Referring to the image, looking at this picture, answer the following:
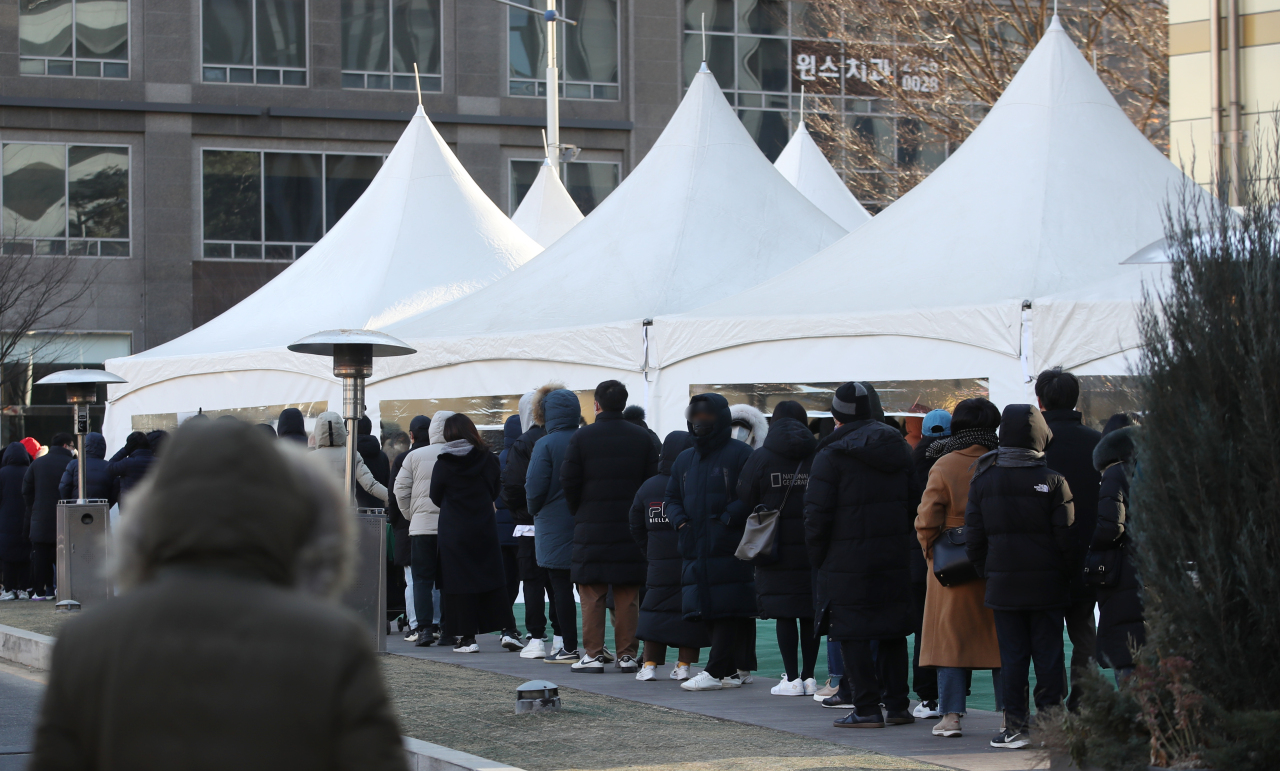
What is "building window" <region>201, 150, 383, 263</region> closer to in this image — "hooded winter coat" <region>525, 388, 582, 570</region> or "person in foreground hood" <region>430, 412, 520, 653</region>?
"person in foreground hood" <region>430, 412, 520, 653</region>

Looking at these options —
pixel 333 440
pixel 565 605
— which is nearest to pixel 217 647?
pixel 565 605

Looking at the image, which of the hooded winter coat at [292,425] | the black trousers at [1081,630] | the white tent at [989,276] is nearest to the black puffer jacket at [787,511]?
the black trousers at [1081,630]

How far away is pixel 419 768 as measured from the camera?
6.87 meters

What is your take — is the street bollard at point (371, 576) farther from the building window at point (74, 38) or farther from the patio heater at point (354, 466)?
the building window at point (74, 38)

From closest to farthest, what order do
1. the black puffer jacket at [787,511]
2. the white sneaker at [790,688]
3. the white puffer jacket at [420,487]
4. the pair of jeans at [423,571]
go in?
1. the black puffer jacket at [787,511]
2. the white sneaker at [790,688]
3. the white puffer jacket at [420,487]
4. the pair of jeans at [423,571]

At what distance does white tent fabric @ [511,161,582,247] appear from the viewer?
23750mm

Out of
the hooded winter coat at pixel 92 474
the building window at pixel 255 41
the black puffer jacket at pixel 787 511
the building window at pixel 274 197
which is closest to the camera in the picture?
the black puffer jacket at pixel 787 511

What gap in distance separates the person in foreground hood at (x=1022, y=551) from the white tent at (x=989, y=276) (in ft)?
13.6

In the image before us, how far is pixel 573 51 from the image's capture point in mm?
35438

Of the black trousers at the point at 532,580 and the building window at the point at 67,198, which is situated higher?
the building window at the point at 67,198

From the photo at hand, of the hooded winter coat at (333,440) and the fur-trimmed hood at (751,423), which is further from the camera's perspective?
the hooded winter coat at (333,440)

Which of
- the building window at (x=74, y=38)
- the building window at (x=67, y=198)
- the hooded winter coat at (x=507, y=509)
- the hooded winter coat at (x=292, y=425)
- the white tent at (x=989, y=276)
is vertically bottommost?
the hooded winter coat at (x=507, y=509)

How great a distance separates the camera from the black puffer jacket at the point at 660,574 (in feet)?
30.9

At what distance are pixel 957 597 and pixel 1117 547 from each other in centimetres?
81
